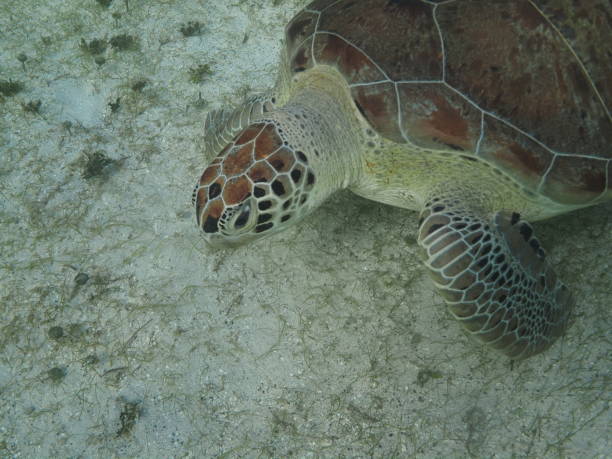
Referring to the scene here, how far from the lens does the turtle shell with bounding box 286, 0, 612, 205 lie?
1.90 meters

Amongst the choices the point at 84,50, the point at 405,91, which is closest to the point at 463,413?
the point at 405,91

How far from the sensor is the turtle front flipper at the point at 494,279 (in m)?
1.84

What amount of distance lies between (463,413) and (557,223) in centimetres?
114

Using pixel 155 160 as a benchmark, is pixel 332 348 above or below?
below

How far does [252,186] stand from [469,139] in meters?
0.91

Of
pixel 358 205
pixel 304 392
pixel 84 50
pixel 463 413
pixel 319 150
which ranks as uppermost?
pixel 84 50

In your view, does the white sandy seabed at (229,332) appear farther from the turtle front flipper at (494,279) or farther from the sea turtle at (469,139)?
the sea turtle at (469,139)

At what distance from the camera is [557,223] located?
242 centimetres

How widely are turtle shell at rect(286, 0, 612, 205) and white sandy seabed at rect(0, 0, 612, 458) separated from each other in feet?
1.96

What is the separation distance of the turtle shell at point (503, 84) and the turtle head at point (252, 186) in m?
0.43

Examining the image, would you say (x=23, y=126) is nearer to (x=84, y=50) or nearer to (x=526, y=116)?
(x=84, y=50)

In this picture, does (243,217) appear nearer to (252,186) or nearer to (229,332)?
(252,186)

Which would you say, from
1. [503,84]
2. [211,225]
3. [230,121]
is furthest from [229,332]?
[503,84]

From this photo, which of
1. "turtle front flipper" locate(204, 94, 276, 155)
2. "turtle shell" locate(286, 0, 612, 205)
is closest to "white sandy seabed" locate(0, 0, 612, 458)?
"turtle front flipper" locate(204, 94, 276, 155)
